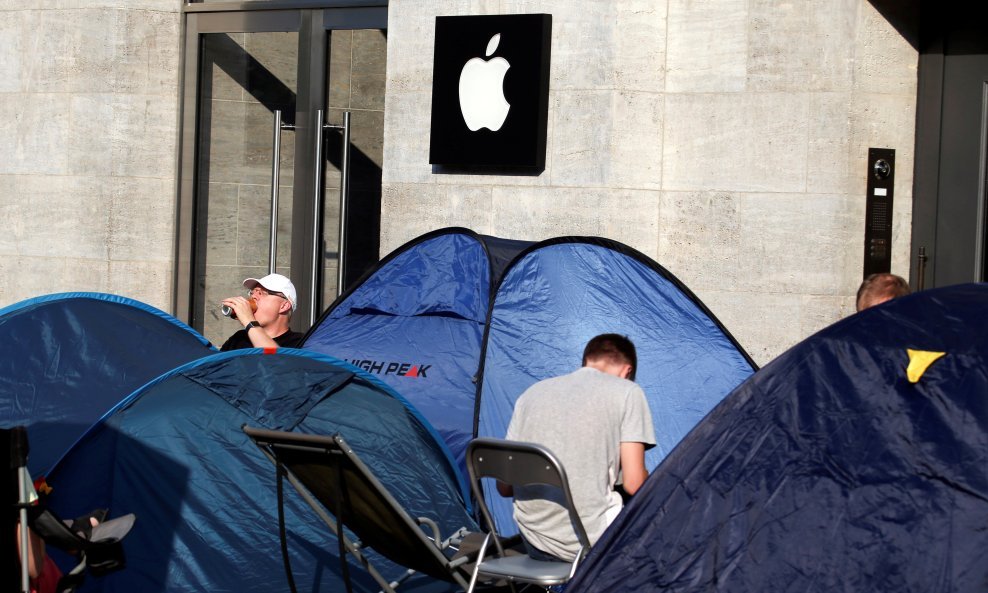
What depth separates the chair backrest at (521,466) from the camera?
4.29 m

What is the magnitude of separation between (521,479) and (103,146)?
261 inches

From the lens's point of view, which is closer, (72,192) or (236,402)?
(236,402)

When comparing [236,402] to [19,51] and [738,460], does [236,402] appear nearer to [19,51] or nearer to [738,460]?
[738,460]

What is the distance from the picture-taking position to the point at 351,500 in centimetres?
456

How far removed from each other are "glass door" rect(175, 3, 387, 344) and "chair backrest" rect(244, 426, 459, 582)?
16.1 ft

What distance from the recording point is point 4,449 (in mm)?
4000

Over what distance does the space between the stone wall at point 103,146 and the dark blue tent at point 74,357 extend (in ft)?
12.0

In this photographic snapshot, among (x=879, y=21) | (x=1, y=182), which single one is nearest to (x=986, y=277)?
(x=879, y=21)

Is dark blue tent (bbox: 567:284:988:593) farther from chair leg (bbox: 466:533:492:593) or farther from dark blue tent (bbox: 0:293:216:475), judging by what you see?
dark blue tent (bbox: 0:293:216:475)

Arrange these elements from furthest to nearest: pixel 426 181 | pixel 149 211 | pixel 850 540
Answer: pixel 149 211 → pixel 426 181 → pixel 850 540

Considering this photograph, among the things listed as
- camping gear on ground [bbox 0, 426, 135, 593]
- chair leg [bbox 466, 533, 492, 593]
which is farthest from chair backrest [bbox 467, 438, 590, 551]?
camping gear on ground [bbox 0, 426, 135, 593]

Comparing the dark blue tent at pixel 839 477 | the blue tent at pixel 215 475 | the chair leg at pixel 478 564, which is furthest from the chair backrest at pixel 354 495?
the dark blue tent at pixel 839 477

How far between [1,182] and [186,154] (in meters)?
1.52

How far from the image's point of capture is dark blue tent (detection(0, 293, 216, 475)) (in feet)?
19.7
